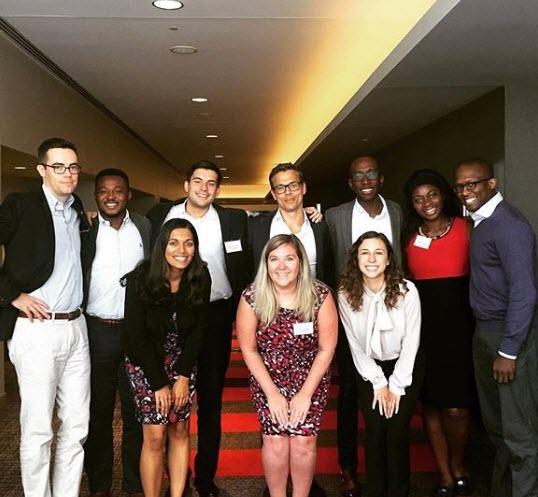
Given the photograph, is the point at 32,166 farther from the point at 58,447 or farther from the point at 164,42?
the point at 58,447

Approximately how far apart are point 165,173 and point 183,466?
39.7 feet

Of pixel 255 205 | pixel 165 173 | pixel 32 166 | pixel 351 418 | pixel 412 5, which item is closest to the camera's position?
pixel 351 418

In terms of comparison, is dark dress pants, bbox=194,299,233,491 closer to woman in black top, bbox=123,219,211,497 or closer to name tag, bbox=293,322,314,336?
woman in black top, bbox=123,219,211,497

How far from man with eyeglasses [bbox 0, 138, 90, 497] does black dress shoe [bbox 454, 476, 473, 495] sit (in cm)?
202

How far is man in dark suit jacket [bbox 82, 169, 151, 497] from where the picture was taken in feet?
10.7

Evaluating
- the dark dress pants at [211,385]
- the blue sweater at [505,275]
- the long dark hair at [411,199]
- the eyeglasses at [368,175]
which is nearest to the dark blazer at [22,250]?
the dark dress pants at [211,385]

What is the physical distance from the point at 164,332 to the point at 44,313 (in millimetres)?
544

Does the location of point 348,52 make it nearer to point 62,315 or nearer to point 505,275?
point 505,275

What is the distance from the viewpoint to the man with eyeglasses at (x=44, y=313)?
9.43 feet

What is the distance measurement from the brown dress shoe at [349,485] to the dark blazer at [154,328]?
3.91ft

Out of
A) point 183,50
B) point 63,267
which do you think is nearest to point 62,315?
point 63,267

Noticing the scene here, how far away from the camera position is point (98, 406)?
337 centimetres

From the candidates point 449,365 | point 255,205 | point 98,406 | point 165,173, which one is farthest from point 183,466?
point 255,205

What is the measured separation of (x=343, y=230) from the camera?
12.0 feet
